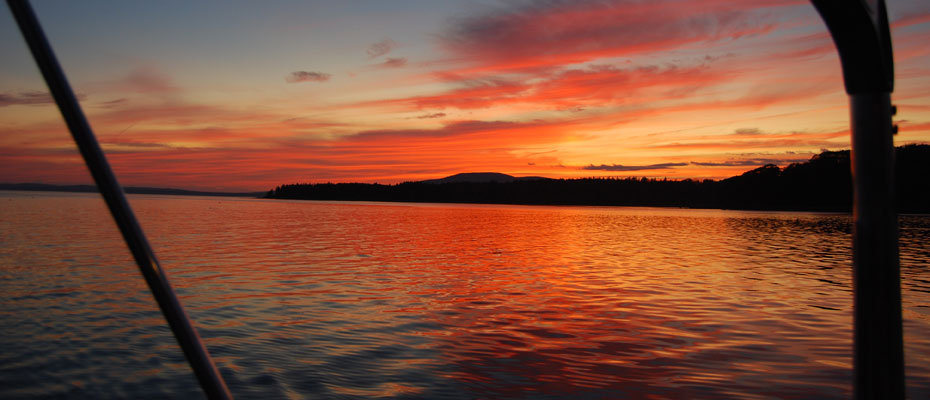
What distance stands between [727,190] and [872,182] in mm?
159274

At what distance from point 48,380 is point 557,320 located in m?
8.38

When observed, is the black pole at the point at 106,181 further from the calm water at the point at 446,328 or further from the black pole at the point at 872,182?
the calm water at the point at 446,328

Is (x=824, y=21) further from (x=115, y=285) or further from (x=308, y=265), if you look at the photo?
(x=308, y=265)

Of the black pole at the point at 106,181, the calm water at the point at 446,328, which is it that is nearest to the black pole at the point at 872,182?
the black pole at the point at 106,181

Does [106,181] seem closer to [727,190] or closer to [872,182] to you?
[872,182]

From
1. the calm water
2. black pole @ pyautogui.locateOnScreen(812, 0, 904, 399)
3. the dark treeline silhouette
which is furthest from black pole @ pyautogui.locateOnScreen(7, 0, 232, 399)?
the dark treeline silhouette

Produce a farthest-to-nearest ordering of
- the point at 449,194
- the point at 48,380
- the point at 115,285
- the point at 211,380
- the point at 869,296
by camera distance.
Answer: the point at 449,194, the point at 115,285, the point at 48,380, the point at 869,296, the point at 211,380

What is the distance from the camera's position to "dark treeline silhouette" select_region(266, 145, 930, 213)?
10306 centimetres

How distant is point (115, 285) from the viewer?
1523 cm

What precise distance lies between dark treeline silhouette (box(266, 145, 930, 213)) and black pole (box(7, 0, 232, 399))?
95.1 metres

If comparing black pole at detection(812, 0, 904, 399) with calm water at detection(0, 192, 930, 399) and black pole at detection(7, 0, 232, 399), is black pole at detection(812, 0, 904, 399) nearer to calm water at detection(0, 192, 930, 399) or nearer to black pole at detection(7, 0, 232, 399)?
black pole at detection(7, 0, 232, 399)

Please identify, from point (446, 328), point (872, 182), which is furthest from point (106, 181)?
point (446, 328)

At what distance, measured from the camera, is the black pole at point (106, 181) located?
0.89 m

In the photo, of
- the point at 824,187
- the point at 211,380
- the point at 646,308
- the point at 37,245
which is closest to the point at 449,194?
the point at 824,187
